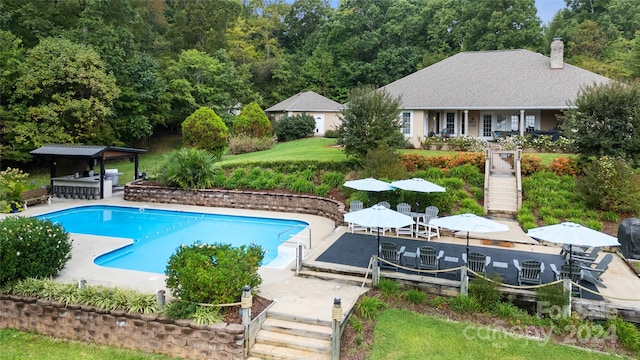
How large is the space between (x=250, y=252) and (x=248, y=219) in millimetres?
9935

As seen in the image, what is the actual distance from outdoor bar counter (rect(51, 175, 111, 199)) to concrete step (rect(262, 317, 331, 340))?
60.9 ft

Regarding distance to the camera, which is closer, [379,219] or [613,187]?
[379,219]

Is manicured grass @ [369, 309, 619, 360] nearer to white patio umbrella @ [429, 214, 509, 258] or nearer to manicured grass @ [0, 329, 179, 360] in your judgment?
white patio umbrella @ [429, 214, 509, 258]

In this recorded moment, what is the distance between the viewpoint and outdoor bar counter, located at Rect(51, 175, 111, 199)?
75.7ft

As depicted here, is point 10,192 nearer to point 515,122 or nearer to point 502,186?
point 502,186

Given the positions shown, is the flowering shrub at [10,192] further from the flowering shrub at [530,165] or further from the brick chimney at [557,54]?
the brick chimney at [557,54]

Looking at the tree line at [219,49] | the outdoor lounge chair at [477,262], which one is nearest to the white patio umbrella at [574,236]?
the outdoor lounge chair at [477,262]

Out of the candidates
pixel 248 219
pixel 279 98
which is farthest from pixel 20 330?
pixel 279 98

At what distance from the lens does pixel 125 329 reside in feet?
28.1

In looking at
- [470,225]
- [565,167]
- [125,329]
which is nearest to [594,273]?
[470,225]

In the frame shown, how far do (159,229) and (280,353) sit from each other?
11.6 m

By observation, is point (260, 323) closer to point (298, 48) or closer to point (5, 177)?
point (5, 177)

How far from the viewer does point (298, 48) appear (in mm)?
58875

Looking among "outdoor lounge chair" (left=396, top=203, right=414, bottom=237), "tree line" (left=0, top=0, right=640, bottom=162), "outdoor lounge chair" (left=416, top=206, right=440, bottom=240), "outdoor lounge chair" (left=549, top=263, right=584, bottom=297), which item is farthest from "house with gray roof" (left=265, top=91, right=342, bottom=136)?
"outdoor lounge chair" (left=549, top=263, right=584, bottom=297)
